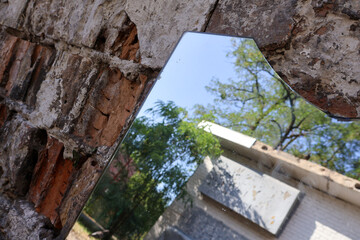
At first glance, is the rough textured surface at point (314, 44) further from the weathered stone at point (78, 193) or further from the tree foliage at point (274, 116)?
the weathered stone at point (78, 193)

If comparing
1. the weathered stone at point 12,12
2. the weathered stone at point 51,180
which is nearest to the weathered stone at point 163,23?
the weathered stone at point 51,180

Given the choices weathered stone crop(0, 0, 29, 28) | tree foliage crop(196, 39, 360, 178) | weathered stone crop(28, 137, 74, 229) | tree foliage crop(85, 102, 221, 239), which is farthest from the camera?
weathered stone crop(0, 0, 29, 28)

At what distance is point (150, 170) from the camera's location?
1.39m

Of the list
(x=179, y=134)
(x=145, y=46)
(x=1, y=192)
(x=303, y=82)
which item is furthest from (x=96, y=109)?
(x=303, y=82)

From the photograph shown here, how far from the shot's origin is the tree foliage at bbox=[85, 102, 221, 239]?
4.27 ft

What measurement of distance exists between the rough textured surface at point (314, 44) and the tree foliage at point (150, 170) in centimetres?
35

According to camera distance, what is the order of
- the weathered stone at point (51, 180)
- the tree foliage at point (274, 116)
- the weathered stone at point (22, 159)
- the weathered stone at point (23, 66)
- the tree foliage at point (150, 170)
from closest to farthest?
the tree foliage at point (274, 116) → the tree foliage at point (150, 170) → the weathered stone at point (51, 180) → the weathered stone at point (22, 159) → the weathered stone at point (23, 66)

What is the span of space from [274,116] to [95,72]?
2.91 feet

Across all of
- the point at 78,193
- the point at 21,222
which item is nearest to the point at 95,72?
the point at 78,193

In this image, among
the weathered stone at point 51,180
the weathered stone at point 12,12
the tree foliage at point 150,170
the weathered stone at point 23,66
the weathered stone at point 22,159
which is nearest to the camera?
the tree foliage at point 150,170

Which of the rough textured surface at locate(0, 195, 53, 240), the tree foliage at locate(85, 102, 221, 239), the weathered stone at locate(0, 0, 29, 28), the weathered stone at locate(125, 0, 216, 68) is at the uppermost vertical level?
the weathered stone at locate(125, 0, 216, 68)

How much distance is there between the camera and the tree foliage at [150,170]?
1.30m

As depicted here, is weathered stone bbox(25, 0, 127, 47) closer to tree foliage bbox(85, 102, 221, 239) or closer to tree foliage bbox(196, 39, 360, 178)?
tree foliage bbox(85, 102, 221, 239)

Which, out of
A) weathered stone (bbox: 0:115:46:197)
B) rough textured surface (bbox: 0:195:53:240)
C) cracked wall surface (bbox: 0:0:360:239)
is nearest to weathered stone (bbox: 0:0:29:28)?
cracked wall surface (bbox: 0:0:360:239)
